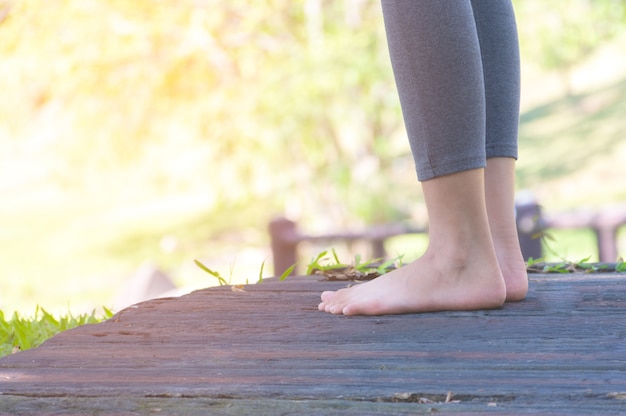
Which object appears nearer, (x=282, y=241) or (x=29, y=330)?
(x=29, y=330)

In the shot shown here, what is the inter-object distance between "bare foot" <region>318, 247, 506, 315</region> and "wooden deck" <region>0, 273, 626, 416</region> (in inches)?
0.8

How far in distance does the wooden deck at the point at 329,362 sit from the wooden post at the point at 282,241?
2.83 metres

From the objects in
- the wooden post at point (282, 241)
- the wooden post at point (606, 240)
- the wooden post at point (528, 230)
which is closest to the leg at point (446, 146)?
the wooden post at point (528, 230)

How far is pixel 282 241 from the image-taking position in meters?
4.23

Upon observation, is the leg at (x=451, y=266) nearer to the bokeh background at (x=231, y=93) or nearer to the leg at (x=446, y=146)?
the leg at (x=446, y=146)

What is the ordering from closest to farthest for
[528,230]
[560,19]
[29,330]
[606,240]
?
1. [29,330]
2. [528,230]
3. [606,240]
4. [560,19]

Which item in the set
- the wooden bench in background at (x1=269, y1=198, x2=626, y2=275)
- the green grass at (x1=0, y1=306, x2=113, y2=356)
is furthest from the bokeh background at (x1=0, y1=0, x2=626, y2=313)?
the green grass at (x1=0, y1=306, x2=113, y2=356)

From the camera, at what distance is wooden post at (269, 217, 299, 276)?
4211 mm

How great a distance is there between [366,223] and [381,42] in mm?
1204

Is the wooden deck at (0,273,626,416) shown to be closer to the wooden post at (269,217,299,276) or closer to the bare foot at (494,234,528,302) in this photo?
the bare foot at (494,234,528,302)

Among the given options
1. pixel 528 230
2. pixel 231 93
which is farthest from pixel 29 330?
pixel 231 93

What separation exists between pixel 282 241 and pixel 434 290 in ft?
9.83

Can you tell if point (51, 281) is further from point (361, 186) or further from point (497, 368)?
point (497, 368)

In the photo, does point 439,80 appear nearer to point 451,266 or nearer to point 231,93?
point 451,266
